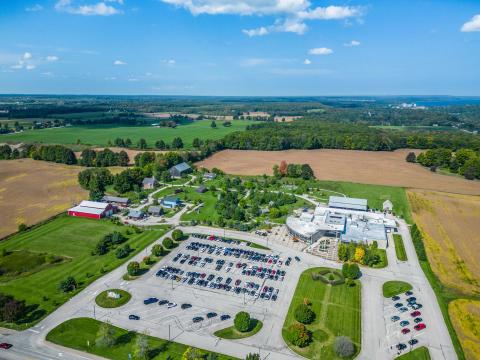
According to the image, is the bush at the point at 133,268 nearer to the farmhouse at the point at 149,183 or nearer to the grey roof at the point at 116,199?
the grey roof at the point at 116,199

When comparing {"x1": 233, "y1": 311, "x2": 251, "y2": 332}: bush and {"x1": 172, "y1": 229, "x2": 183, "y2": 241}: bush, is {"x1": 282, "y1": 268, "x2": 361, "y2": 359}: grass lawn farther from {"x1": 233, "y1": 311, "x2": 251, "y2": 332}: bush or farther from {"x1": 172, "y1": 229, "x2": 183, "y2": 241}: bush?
{"x1": 172, "y1": 229, "x2": 183, "y2": 241}: bush

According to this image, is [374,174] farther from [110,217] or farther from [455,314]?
[110,217]

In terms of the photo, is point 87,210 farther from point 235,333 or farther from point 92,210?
point 235,333

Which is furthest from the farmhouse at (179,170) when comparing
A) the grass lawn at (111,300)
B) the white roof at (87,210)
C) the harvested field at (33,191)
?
the grass lawn at (111,300)

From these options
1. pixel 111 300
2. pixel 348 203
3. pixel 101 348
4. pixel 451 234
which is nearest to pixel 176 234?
pixel 111 300

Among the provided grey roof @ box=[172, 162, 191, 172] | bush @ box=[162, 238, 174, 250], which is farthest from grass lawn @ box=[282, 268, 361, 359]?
grey roof @ box=[172, 162, 191, 172]

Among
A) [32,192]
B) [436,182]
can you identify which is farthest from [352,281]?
[32,192]
